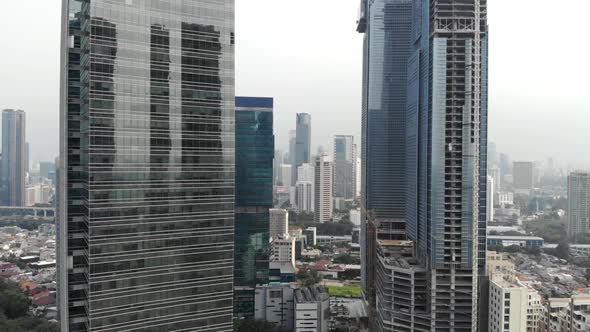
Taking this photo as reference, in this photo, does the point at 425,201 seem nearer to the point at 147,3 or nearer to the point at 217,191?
the point at 217,191

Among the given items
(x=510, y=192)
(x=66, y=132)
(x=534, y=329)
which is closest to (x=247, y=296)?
(x=534, y=329)

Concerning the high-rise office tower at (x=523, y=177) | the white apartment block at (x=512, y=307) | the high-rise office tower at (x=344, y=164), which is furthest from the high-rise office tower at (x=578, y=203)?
the high-rise office tower at (x=344, y=164)

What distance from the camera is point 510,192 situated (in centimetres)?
4856

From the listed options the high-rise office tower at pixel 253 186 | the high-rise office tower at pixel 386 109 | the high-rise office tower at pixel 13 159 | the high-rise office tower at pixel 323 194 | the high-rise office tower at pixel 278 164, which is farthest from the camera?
the high-rise office tower at pixel 278 164

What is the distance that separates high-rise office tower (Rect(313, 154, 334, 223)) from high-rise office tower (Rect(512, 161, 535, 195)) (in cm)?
1779

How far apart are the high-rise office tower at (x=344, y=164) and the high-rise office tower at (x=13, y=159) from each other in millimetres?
31239

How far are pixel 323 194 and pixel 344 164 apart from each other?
7.10 metres

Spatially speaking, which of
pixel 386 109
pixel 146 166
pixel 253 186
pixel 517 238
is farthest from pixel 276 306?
pixel 517 238

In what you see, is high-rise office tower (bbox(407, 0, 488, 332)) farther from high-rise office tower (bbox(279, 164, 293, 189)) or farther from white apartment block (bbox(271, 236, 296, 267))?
high-rise office tower (bbox(279, 164, 293, 189))

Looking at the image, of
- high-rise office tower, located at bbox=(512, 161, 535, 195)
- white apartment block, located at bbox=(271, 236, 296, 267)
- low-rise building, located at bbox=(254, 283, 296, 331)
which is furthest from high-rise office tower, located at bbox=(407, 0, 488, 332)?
high-rise office tower, located at bbox=(512, 161, 535, 195)

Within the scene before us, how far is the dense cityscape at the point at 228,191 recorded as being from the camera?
29.2 ft

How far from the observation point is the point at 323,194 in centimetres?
4644

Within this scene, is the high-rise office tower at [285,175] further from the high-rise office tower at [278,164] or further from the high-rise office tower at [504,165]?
the high-rise office tower at [504,165]

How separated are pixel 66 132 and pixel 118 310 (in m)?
3.69
